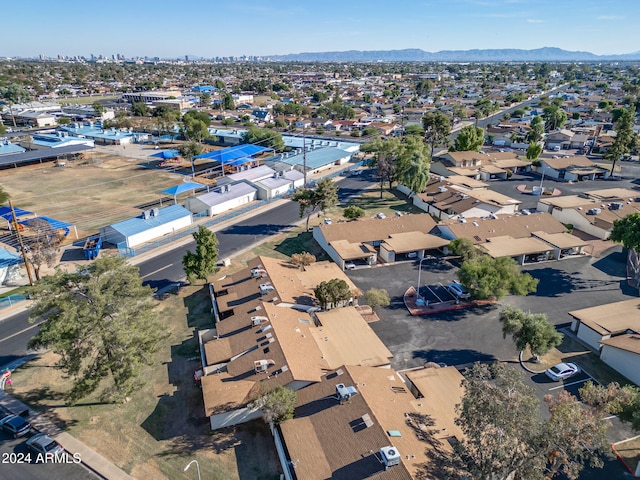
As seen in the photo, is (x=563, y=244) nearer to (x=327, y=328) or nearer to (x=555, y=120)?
(x=327, y=328)

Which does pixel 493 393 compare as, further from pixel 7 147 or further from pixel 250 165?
pixel 7 147

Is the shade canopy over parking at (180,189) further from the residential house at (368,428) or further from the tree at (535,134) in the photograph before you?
the tree at (535,134)

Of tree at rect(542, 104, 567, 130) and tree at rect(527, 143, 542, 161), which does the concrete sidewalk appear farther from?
tree at rect(542, 104, 567, 130)

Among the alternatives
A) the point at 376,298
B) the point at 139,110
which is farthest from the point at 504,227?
the point at 139,110

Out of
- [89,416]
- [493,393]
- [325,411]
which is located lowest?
[89,416]

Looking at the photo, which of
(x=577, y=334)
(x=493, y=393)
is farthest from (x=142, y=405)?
(x=577, y=334)

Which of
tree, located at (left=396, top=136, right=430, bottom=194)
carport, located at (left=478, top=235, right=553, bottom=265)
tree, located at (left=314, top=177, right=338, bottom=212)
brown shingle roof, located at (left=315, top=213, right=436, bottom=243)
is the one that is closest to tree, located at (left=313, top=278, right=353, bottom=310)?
brown shingle roof, located at (left=315, top=213, right=436, bottom=243)
